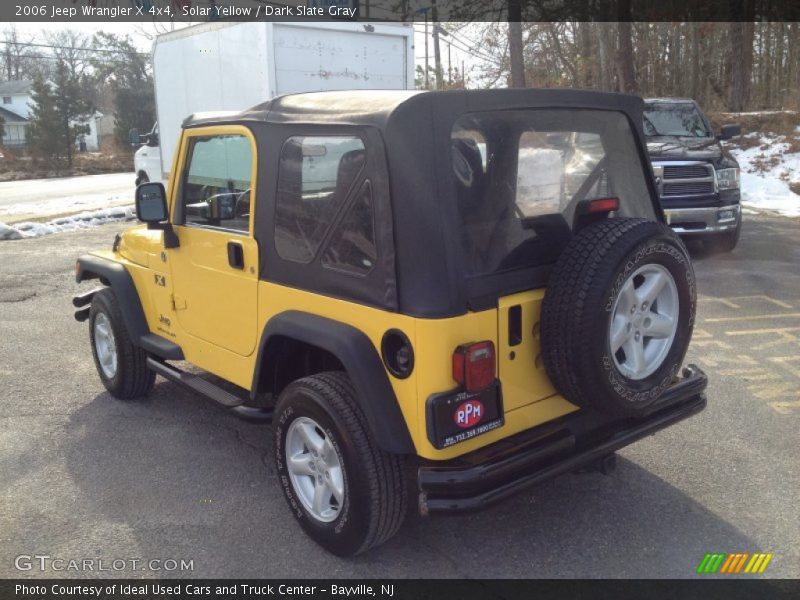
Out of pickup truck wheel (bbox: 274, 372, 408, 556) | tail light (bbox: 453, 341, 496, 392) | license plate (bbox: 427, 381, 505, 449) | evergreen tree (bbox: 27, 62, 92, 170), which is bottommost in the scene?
pickup truck wheel (bbox: 274, 372, 408, 556)

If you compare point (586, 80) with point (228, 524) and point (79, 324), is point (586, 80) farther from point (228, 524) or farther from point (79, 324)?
point (228, 524)

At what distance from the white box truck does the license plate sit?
7.88 metres

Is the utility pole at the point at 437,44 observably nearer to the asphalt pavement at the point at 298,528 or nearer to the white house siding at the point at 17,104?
the asphalt pavement at the point at 298,528

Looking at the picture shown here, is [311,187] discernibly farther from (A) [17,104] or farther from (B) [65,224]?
(A) [17,104]

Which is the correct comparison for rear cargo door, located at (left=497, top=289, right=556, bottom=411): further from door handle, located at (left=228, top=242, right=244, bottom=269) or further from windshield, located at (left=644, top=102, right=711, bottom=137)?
windshield, located at (left=644, top=102, right=711, bottom=137)

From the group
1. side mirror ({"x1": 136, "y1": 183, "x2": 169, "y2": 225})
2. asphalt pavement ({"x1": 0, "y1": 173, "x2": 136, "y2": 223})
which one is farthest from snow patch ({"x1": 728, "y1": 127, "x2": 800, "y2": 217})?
asphalt pavement ({"x1": 0, "y1": 173, "x2": 136, "y2": 223})

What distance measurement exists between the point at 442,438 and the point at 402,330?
440mm

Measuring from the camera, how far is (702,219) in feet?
30.3

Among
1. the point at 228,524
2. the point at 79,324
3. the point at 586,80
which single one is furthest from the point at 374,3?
the point at 228,524

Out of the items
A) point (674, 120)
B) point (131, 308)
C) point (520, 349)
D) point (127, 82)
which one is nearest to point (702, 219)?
point (674, 120)

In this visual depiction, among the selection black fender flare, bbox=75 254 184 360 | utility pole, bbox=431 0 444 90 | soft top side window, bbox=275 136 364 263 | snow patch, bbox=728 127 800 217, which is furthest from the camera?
utility pole, bbox=431 0 444 90

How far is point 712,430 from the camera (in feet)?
14.7

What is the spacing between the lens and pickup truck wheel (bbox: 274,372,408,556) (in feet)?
9.73

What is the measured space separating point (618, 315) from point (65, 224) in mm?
13254
